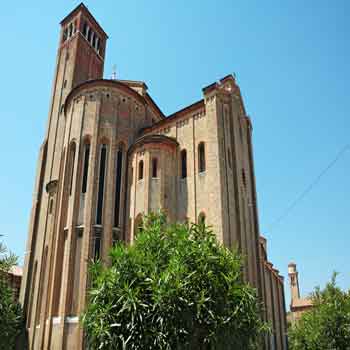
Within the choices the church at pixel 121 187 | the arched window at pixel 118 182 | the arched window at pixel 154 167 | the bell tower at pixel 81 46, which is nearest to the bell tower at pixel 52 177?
the bell tower at pixel 81 46

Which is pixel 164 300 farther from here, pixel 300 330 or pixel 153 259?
pixel 300 330

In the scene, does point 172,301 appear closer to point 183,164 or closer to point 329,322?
point 183,164

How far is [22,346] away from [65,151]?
1223cm

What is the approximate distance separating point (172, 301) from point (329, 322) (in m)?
15.3

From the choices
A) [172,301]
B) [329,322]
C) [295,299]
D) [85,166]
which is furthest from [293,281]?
[172,301]

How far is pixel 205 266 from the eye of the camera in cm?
1290

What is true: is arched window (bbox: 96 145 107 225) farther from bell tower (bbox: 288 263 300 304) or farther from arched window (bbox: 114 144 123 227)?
bell tower (bbox: 288 263 300 304)

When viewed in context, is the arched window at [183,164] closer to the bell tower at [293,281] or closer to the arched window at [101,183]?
the arched window at [101,183]

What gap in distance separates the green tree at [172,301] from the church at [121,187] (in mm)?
5938

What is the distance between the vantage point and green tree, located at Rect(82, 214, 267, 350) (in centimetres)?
1198

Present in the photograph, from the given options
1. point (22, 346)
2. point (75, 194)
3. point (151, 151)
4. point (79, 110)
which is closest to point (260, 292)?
point (151, 151)

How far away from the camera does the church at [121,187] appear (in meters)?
21.0

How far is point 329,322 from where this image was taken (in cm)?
2312

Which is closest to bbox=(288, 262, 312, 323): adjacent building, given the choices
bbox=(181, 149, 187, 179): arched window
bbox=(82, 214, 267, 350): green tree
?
bbox=(181, 149, 187, 179): arched window
